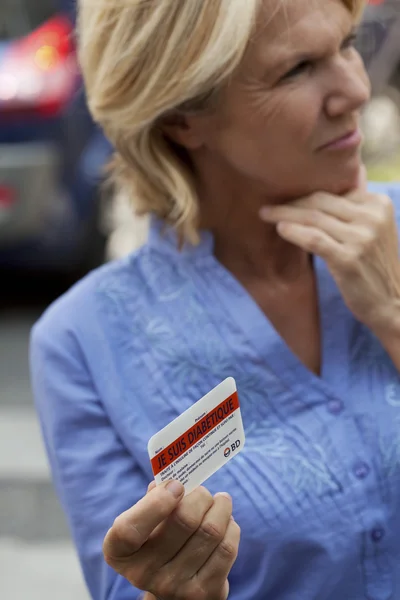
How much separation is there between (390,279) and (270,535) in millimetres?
394

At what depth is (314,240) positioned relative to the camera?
1.29 metres

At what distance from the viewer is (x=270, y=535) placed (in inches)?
47.9

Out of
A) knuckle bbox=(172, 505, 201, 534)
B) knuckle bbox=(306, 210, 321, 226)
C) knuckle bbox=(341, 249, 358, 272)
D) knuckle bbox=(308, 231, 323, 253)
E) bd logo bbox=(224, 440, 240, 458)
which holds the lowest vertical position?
knuckle bbox=(172, 505, 201, 534)

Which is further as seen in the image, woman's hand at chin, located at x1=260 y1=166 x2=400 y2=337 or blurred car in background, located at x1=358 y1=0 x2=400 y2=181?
blurred car in background, located at x1=358 y1=0 x2=400 y2=181

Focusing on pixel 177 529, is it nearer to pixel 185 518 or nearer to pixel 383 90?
pixel 185 518

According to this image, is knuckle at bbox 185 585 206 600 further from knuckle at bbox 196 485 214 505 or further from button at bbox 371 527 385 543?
button at bbox 371 527 385 543

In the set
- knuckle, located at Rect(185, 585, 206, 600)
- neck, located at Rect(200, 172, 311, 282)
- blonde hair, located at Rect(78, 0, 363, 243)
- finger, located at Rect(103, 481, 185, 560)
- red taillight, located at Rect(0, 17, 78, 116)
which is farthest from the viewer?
red taillight, located at Rect(0, 17, 78, 116)

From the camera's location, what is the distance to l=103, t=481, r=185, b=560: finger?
36.4 inches

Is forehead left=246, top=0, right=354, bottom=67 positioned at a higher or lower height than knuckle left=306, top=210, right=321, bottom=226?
higher

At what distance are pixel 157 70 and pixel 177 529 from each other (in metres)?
0.62

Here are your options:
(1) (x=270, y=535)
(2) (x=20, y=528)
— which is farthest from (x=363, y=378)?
(2) (x=20, y=528)

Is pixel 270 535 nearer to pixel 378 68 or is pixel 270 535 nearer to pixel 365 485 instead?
pixel 365 485

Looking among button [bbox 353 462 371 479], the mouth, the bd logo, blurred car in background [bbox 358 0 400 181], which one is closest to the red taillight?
blurred car in background [bbox 358 0 400 181]

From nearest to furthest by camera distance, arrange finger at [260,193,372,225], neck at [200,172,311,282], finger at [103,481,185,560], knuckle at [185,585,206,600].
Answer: finger at [103,481,185,560] < knuckle at [185,585,206,600] < finger at [260,193,372,225] < neck at [200,172,311,282]
